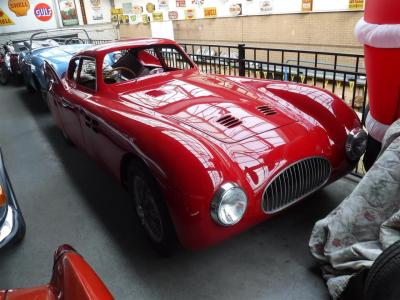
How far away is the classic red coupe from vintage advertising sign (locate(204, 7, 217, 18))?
8.82m

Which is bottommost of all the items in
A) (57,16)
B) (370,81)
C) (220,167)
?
(220,167)

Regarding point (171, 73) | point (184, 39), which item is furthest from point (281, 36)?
point (171, 73)

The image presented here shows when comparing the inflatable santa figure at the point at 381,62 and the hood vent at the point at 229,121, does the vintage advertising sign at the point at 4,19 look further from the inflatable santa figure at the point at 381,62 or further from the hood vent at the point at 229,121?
the inflatable santa figure at the point at 381,62

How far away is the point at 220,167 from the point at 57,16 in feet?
49.6

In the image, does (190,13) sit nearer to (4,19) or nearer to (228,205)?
(4,19)

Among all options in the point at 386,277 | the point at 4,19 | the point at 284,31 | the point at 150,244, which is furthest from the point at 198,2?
the point at 386,277

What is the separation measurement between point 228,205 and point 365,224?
32.1 inches

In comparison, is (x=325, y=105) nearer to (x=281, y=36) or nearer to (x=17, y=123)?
(x=17, y=123)

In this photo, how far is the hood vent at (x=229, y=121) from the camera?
228cm

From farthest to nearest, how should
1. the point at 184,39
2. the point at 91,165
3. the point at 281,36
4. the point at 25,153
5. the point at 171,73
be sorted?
the point at 184,39
the point at 281,36
the point at 25,153
the point at 91,165
the point at 171,73

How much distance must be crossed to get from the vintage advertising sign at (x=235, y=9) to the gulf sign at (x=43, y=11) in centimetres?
807

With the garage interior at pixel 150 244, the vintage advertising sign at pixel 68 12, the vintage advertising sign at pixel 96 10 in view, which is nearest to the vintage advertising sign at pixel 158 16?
the vintage advertising sign at pixel 96 10

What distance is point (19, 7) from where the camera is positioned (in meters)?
13.5

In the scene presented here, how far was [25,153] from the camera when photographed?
432 cm
